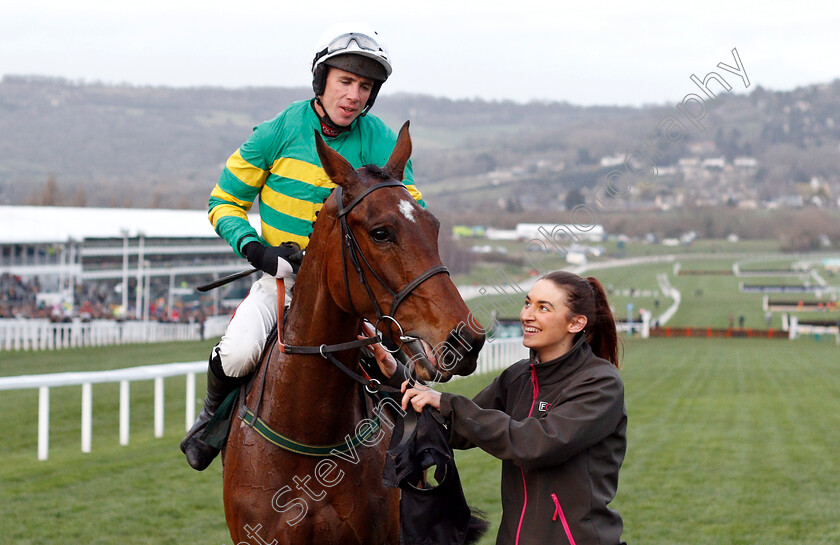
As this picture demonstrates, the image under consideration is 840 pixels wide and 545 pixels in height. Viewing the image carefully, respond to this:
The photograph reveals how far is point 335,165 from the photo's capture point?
7.79 feet

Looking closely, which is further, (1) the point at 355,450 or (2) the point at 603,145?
(2) the point at 603,145

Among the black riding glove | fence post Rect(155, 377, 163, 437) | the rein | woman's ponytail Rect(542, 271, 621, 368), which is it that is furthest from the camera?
fence post Rect(155, 377, 163, 437)

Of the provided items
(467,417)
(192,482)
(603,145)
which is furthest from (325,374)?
(603,145)

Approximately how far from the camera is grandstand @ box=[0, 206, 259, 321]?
1089 inches

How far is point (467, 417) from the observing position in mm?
2373

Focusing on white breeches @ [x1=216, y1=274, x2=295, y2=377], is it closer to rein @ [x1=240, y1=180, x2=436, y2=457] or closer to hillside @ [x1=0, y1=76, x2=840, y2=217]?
rein @ [x1=240, y1=180, x2=436, y2=457]

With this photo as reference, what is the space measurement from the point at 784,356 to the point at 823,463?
21.8 metres

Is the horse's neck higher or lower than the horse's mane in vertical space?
lower

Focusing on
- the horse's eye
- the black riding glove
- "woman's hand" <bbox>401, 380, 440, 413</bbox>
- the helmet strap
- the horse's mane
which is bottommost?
"woman's hand" <bbox>401, 380, 440, 413</bbox>

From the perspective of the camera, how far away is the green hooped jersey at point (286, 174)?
112 inches

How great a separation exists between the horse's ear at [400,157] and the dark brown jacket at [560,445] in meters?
0.63

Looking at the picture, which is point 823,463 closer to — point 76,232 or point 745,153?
point 76,232

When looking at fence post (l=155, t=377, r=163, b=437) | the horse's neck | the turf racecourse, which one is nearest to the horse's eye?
the horse's neck

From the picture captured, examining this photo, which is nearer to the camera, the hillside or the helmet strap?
the helmet strap
